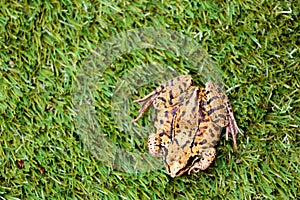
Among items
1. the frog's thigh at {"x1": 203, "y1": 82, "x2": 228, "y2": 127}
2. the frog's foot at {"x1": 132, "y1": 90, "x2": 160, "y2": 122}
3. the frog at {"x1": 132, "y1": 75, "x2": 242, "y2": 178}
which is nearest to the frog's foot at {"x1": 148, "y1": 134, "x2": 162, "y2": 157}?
the frog at {"x1": 132, "y1": 75, "x2": 242, "y2": 178}

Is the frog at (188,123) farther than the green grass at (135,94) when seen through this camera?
No

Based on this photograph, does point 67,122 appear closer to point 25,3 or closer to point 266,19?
point 25,3

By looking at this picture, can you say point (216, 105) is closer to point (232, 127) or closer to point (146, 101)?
point (232, 127)

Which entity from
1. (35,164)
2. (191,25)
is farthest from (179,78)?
(35,164)

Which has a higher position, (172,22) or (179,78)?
(172,22)

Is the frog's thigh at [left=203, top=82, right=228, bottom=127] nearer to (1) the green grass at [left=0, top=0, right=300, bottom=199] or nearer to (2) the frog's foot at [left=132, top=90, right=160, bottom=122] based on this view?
(1) the green grass at [left=0, top=0, right=300, bottom=199]

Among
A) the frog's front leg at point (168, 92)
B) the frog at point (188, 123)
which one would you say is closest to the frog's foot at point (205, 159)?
the frog at point (188, 123)

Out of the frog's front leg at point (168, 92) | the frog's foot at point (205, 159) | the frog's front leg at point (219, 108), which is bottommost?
the frog's foot at point (205, 159)

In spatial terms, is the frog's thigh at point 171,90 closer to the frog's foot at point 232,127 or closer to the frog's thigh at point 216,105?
the frog's thigh at point 216,105
